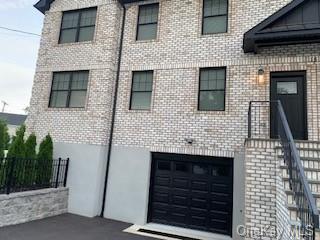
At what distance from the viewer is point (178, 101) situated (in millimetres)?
8289

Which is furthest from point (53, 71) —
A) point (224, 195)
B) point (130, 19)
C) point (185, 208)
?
point (224, 195)

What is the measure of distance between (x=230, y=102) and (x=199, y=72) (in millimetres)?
1467

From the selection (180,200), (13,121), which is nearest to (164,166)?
(180,200)

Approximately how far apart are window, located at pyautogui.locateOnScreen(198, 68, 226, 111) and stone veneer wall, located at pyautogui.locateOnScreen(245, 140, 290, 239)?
231 centimetres

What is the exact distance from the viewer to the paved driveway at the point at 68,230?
6.20 metres

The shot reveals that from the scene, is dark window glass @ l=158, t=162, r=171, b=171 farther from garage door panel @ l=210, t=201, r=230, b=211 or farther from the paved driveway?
the paved driveway

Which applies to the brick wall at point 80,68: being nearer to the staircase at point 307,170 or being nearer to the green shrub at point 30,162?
the green shrub at point 30,162

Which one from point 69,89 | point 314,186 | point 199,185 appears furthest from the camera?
point 69,89

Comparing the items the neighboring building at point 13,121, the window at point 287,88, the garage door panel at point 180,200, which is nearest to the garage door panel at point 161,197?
the garage door panel at point 180,200

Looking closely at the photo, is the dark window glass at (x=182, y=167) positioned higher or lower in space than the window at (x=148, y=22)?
lower

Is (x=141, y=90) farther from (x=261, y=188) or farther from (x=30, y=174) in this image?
(x=261, y=188)

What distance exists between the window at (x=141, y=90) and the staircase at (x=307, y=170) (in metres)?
4.66

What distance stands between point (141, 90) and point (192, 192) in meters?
3.86

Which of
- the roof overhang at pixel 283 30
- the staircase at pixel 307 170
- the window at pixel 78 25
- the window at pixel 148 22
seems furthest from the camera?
the window at pixel 78 25
